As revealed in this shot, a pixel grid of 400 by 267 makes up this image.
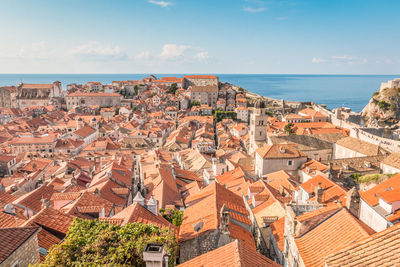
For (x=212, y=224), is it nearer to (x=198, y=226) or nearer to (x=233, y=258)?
(x=198, y=226)

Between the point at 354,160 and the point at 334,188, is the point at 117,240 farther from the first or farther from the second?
the point at 354,160

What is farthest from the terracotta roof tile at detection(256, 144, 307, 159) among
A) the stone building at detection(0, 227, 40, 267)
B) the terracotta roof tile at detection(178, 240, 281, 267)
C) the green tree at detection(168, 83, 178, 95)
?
the green tree at detection(168, 83, 178, 95)

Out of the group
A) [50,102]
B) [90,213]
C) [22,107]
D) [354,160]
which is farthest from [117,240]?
[22,107]

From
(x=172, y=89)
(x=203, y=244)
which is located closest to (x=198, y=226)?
(x=203, y=244)

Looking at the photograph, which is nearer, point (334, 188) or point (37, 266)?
point (37, 266)

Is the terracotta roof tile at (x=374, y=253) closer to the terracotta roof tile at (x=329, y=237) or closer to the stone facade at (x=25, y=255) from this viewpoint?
the terracotta roof tile at (x=329, y=237)

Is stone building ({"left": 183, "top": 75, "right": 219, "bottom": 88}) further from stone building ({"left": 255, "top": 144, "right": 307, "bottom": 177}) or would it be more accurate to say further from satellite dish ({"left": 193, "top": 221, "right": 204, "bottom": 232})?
satellite dish ({"left": 193, "top": 221, "right": 204, "bottom": 232})
